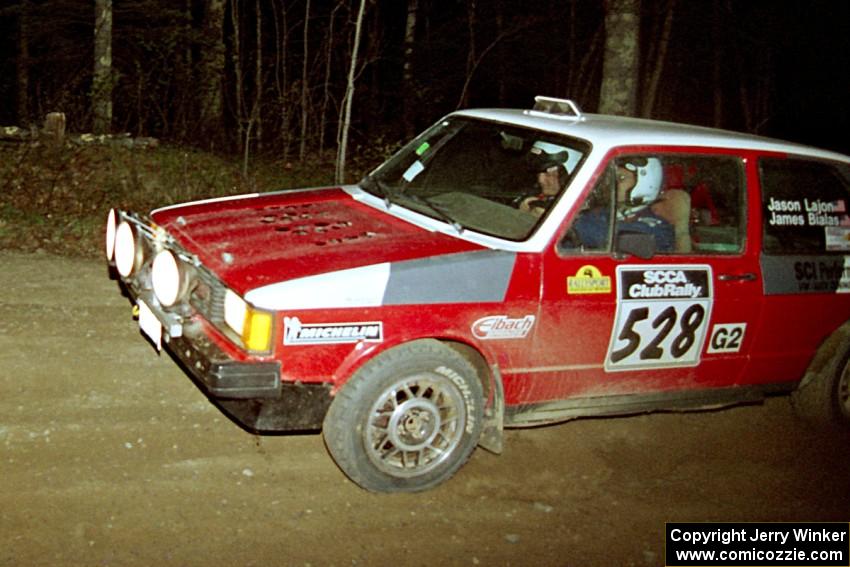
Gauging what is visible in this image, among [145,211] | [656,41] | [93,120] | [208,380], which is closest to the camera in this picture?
[208,380]

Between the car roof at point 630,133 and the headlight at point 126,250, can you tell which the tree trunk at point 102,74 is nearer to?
the headlight at point 126,250

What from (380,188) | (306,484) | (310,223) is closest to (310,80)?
(380,188)

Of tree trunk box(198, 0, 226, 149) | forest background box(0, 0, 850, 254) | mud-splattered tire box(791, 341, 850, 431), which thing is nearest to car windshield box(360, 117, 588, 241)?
mud-splattered tire box(791, 341, 850, 431)

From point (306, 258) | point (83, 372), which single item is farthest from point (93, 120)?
point (306, 258)

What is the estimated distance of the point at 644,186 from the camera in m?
4.93

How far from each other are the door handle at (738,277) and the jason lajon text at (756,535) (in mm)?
1258

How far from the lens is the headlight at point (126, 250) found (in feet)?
15.9

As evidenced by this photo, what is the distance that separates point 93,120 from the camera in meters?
13.5

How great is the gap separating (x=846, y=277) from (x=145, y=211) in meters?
7.55

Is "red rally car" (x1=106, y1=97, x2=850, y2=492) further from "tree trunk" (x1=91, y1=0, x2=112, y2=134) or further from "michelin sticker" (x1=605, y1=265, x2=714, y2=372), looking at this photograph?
"tree trunk" (x1=91, y1=0, x2=112, y2=134)

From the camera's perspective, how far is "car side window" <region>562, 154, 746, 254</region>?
4.81 metres

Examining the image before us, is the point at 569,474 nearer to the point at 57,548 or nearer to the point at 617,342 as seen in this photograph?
the point at 617,342

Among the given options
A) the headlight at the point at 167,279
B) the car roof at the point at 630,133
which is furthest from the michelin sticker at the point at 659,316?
the headlight at the point at 167,279

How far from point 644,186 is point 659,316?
0.71 m
